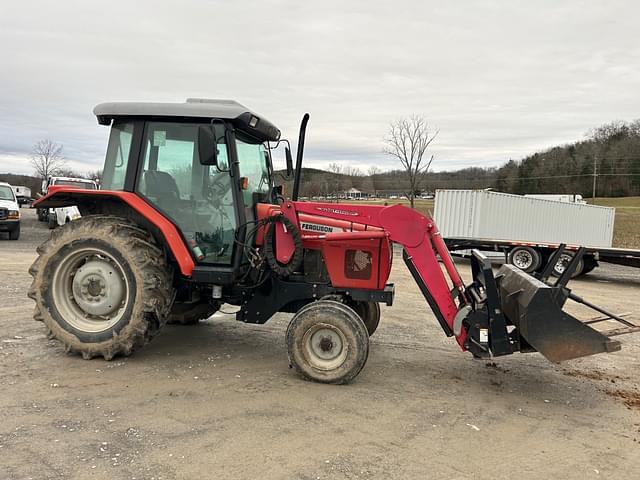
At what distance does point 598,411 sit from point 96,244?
15.2 feet

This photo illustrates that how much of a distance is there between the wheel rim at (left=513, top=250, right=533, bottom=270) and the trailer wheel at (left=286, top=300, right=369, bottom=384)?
11.1 m

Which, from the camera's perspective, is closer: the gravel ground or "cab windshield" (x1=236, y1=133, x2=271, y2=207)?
the gravel ground

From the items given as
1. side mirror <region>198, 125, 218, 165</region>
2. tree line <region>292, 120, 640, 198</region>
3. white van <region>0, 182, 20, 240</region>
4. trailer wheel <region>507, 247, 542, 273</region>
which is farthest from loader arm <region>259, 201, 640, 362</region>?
tree line <region>292, 120, 640, 198</region>

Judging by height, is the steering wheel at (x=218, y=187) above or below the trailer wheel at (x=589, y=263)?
above

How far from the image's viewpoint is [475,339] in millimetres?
4270

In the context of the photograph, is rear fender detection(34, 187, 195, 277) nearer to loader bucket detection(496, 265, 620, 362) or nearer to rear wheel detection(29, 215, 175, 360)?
rear wheel detection(29, 215, 175, 360)

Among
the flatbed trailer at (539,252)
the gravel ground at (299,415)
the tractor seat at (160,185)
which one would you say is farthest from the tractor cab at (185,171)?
the flatbed trailer at (539,252)

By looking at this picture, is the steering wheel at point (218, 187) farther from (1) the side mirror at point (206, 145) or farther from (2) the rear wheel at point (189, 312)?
(2) the rear wheel at point (189, 312)

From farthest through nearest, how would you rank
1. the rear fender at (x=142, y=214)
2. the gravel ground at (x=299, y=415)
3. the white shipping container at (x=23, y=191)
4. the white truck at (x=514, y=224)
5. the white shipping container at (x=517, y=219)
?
the white shipping container at (x=23, y=191)
the white shipping container at (x=517, y=219)
the white truck at (x=514, y=224)
the rear fender at (x=142, y=214)
the gravel ground at (x=299, y=415)

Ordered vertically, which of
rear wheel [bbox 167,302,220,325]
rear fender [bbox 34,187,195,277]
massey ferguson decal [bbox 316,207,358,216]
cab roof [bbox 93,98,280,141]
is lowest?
rear wheel [bbox 167,302,220,325]

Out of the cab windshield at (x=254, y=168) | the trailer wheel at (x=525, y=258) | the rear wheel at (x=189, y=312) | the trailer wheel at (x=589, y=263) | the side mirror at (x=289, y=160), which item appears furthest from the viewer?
the trailer wheel at (x=525, y=258)

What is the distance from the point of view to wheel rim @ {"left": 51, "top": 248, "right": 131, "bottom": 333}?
15.8 ft

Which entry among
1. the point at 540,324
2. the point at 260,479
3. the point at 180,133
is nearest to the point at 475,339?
the point at 540,324

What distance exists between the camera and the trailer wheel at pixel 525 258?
45.8 feet
